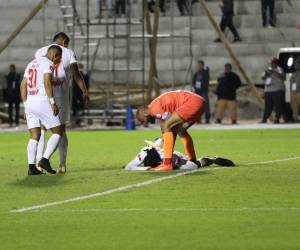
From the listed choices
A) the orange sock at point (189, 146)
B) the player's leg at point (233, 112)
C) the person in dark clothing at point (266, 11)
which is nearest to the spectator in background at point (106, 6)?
the player's leg at point (233, 112)

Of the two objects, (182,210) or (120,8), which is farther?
(120,8)

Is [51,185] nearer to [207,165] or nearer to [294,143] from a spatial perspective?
[207,165]

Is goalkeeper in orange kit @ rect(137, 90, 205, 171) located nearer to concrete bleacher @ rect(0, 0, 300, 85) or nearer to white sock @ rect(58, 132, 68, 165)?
white sock @ rect(58, 132, 68, 165)

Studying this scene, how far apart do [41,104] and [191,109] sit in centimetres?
221

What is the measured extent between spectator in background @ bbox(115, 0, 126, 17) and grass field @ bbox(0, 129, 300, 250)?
76.0 feet

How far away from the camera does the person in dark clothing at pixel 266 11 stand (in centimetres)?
5219

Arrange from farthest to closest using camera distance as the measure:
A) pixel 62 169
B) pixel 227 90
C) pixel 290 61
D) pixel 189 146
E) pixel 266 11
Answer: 1. pixel 266 11
2. pixel 227 90
3. pixel 290 61
4. pixel 189 146
5. pixel 62 169

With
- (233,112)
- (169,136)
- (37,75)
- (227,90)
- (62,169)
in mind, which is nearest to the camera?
(37,75)

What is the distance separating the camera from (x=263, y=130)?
131ft

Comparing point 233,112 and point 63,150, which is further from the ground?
point 63,150

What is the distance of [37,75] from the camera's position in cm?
2094

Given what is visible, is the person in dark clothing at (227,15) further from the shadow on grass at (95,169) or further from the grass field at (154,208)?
the shadow on grass at (95,169)

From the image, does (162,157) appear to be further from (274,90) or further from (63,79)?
(274,90)

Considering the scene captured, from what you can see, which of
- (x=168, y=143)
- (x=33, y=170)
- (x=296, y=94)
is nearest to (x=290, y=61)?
(x=296, y=94)
